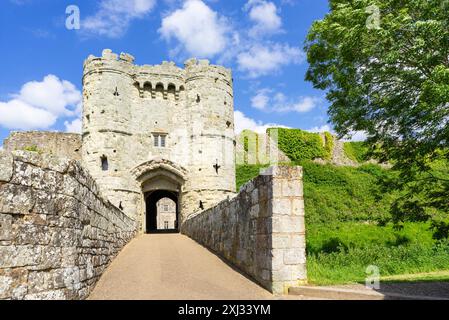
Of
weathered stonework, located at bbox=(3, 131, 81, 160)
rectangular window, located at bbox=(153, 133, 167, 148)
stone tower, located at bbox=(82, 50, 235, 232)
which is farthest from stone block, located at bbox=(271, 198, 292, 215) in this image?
Answer: weathered stonework, located at bbox=(3, 131, 81, 160)

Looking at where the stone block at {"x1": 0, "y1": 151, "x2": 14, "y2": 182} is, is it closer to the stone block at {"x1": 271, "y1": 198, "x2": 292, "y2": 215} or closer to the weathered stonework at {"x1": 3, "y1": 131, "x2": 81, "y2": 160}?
the stone block at {"x1": 271, "y1": 198, "x2": 292, "y2": 215}

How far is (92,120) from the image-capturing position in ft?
76.9

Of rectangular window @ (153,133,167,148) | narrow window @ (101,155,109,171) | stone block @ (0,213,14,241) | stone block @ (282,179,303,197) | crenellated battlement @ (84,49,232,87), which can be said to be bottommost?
stone block @ (0,213,14,241)

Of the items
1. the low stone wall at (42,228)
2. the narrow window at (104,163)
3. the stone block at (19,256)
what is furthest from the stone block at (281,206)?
the narrow window at (104,163)

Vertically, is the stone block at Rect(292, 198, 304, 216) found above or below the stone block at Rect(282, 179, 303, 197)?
below

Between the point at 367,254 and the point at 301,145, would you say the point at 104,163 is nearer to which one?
the point at 367,254

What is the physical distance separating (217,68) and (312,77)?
1365 centimetres

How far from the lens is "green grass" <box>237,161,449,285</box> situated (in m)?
10.1

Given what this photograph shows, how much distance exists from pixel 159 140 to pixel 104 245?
58.7 ft

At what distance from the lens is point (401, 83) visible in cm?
903

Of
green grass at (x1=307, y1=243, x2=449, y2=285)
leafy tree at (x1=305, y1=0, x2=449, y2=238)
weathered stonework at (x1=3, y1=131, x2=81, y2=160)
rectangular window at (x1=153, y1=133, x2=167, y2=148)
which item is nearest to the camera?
leafy tree at (x1=305, y1=0, x2=449, y2=238)

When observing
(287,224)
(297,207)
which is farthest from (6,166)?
(297,207)

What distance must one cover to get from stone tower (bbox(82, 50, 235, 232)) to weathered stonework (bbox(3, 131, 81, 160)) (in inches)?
196
